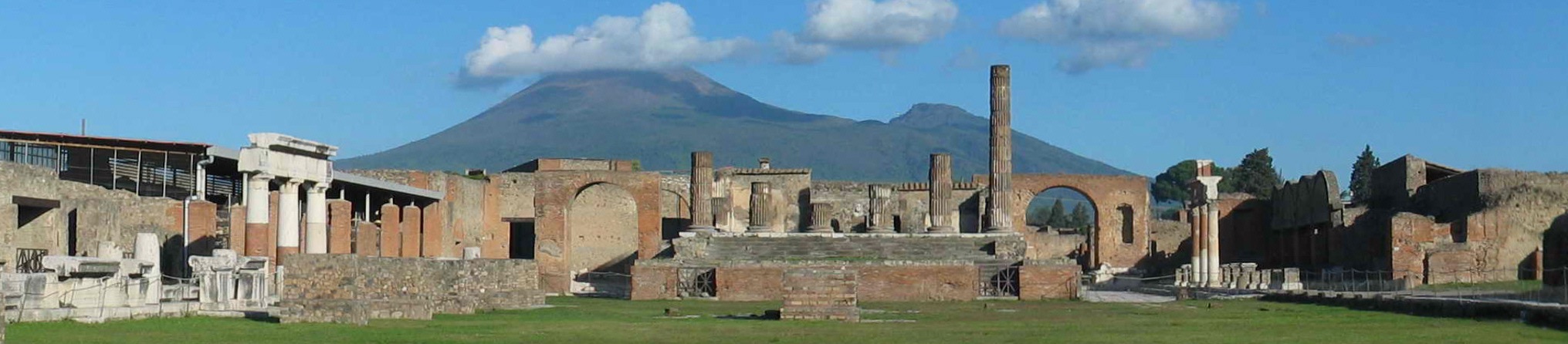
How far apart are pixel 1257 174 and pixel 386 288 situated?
303 ft

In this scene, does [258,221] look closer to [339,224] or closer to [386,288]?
[386,288]

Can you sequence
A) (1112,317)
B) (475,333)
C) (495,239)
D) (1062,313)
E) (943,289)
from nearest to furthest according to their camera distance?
1. (475,333)
2. (1112,317)
3. (1062,313)
4. (943,289)
5. (495,239)

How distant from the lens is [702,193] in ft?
192

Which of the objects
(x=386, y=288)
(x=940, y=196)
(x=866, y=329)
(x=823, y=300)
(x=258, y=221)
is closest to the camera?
Result: (x=866, y=329)

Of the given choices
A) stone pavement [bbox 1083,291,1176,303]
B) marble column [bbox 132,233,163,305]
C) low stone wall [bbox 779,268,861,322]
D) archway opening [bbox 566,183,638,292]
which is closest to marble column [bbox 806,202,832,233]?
stone pavement [bbox 1083,291,1176,303]

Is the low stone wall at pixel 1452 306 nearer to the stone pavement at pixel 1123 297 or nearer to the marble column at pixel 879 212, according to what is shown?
the stone pavement at pixel 1123 297

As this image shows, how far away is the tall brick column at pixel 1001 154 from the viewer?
5550 centimetres

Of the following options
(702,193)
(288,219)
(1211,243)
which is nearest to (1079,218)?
(702,193)

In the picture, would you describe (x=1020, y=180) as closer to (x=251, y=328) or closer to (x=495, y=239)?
(x=495, y=239)

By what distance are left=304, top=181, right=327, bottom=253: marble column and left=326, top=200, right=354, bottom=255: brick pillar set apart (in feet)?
33.1

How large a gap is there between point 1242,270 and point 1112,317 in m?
22.7

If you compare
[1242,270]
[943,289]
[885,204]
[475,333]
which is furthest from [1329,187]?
[475,333]

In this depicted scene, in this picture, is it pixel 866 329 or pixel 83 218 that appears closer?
pixel 866 329

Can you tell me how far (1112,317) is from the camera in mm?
29500
